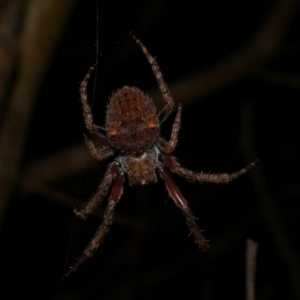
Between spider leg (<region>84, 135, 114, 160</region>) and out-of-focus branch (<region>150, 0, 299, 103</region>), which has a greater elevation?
out-of-focus branch (<region>150, 0, 299, 103</region>)

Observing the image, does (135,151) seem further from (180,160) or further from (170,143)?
(180,160)

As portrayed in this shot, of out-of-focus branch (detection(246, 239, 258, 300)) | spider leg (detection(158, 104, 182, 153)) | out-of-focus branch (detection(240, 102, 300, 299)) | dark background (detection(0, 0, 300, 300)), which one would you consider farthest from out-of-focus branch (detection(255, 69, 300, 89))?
out-of-focus branch (detection(246, 239, 258, 300))

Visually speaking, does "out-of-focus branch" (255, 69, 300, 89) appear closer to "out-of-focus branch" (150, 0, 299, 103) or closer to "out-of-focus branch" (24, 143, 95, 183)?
"out-of-focus branch" (150, 0, 299, 103)

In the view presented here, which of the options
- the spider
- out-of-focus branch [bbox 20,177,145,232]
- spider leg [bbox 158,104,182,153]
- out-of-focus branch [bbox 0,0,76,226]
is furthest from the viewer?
out-of-focus branch [bbox 20,177,145,232]

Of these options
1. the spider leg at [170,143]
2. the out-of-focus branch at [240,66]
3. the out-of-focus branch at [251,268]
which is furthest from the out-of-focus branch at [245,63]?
the out-of-focus branch at [251,268]

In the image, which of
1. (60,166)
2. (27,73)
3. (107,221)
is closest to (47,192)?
(60,166)

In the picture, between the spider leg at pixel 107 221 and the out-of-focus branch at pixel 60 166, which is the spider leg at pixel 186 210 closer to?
the spider leg at pixel 107 221

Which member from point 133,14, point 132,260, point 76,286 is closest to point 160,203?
point 132,260
